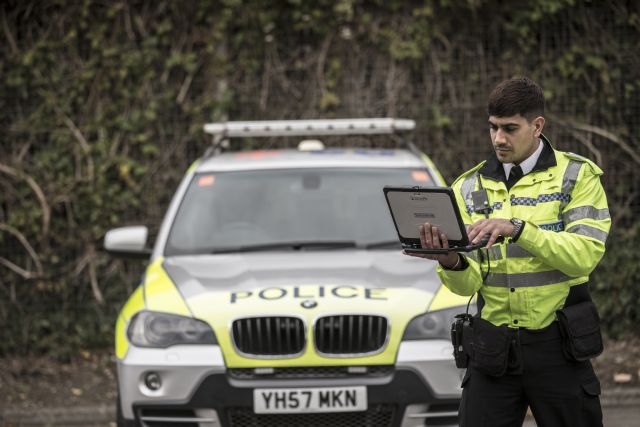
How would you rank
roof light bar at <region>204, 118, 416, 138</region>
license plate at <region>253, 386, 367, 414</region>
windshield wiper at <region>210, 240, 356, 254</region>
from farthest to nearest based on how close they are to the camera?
roof light bar at <region>204, 118, 416, 138</region> < windshield wiper at <region>210, 240, 356, 254</region> < license plate at <region>253, 386, 367, 414</region>

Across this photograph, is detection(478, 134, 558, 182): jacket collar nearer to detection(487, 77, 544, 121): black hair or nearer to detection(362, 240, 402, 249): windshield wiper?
detection(487, 77, 544, 121): black hair

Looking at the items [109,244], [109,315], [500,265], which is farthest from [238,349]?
[109,315]

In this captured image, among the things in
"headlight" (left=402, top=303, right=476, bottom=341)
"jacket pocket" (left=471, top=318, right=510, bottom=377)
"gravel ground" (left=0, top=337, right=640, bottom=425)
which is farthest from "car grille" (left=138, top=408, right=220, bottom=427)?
"gravel ground" (left=0, top=337, right=640, bottom=425)

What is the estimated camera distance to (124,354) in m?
5.55

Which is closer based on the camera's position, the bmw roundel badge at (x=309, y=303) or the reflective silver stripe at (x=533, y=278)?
the reflective silver stripe at (x=533, y=278)

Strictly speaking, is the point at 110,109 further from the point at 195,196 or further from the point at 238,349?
the point at 238,349

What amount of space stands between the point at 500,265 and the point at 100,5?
273 inches

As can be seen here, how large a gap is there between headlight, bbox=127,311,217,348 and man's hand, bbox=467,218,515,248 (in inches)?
83.5

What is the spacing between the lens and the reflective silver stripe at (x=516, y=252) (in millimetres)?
3838

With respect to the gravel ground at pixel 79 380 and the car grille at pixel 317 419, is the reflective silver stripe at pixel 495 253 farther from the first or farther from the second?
the gravel ground at pixel 79 380

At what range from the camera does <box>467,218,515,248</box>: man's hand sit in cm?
355

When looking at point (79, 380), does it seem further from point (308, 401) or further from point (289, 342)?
point (308, 401)

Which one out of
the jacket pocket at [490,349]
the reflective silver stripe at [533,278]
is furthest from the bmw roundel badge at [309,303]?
the reflective silver stripe at [533,278]

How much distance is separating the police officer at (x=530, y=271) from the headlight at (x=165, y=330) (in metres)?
1.83
